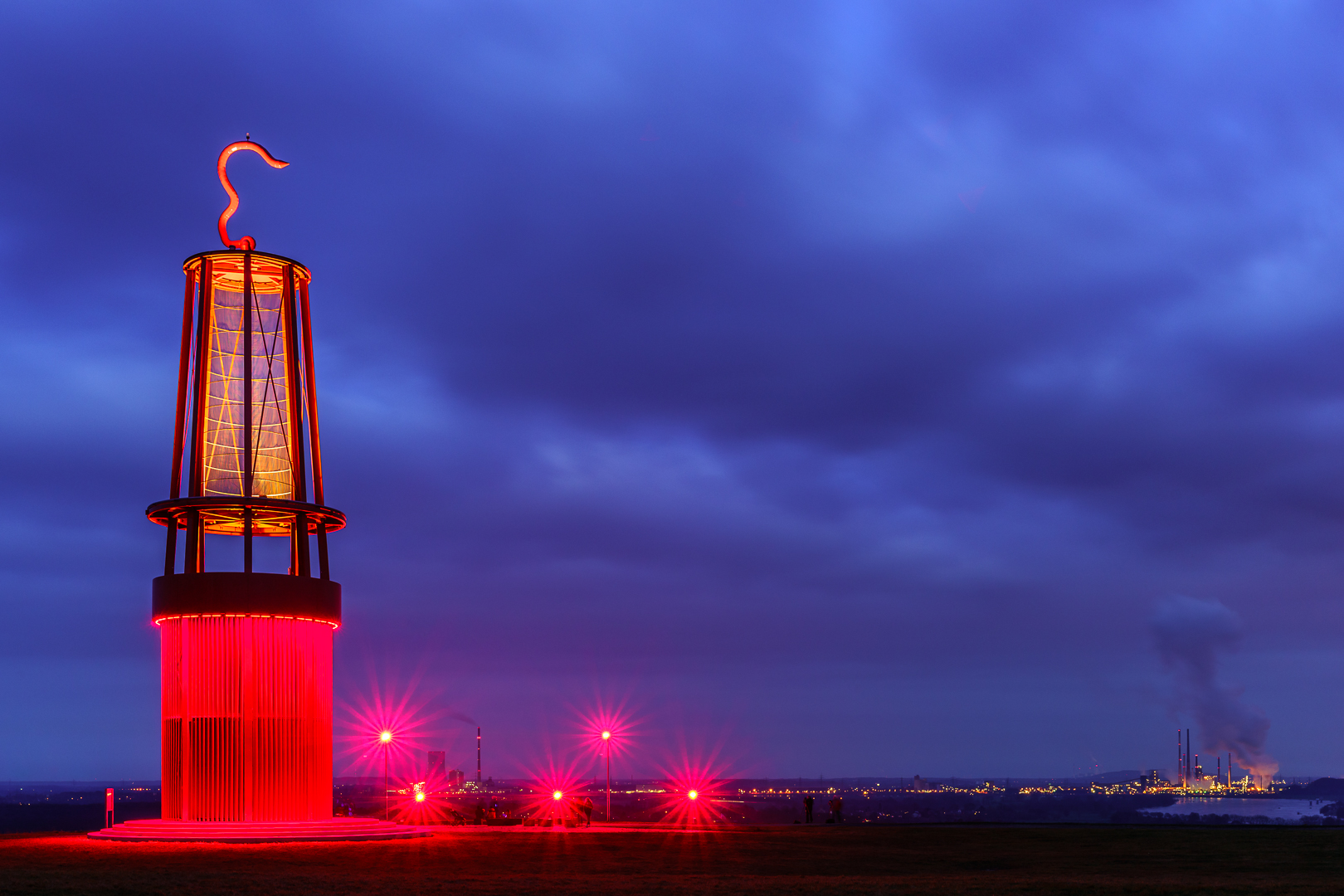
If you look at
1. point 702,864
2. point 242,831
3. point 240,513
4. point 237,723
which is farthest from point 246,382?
point 702,864

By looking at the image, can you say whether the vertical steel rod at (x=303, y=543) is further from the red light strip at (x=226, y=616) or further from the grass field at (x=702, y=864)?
the grass field at (x=702, y=864)

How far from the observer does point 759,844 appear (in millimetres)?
39250

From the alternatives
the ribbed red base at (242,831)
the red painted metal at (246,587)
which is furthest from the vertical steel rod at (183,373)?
the ribbed red base at (242,831)

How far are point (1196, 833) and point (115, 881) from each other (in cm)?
3648

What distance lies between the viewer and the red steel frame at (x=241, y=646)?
3741cm

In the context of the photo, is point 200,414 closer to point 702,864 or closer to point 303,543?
point 303,543

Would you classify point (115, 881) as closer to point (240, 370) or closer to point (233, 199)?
point (240, 370)

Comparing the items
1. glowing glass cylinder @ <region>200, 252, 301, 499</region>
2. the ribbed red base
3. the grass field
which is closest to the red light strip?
glowing glass cylinder @ <region>200, 252, 301, 499</region>

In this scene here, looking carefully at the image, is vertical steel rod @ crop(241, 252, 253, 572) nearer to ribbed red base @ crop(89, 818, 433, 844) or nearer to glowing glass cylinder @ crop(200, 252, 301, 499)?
glowing glass cylinder @ crop(200, 252, 301, 499)

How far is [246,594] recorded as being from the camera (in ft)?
124

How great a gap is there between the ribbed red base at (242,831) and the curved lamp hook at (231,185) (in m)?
17.6

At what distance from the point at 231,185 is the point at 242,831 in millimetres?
20162

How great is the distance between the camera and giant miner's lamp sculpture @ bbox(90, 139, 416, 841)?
37.3 meters

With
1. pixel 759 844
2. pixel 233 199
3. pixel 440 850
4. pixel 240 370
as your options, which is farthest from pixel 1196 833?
pixel 233 199
